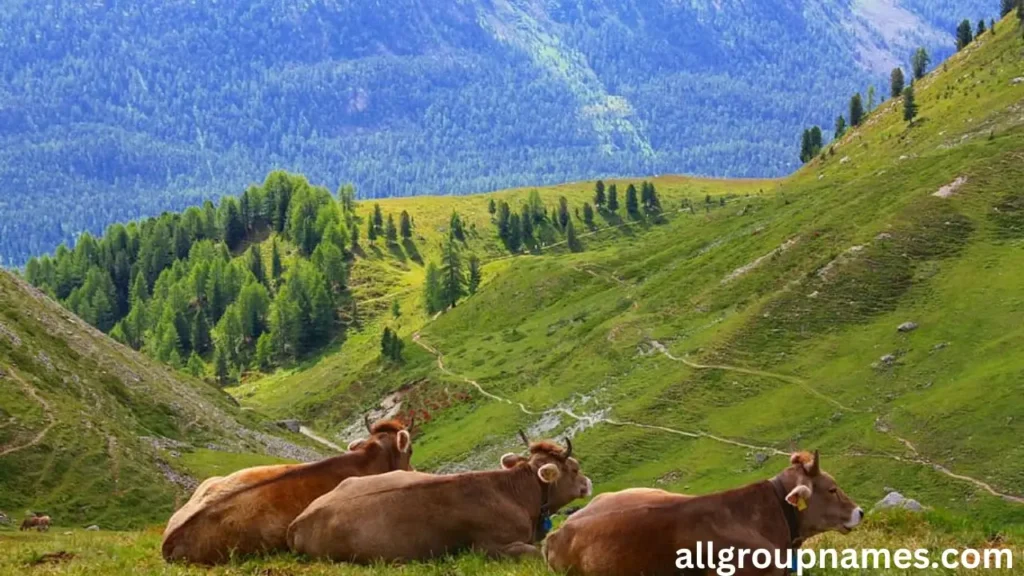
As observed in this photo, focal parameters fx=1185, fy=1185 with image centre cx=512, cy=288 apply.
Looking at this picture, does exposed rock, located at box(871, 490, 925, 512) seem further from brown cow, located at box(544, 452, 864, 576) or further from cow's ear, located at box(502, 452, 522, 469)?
cow's ear, located at box(502, 452, 522, 469)

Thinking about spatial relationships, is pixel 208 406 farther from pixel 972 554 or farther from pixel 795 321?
pixel 972 554

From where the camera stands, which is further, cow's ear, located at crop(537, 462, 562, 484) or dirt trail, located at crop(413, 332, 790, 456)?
dirt trail, located at crop(413, 332, 790, 456)

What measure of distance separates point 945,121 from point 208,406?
4052 inches

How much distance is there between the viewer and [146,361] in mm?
101500

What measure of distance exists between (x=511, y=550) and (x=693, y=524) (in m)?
3.70

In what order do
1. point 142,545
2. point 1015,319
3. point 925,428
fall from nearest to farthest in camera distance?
point 142,545
point 925,428
point 1015,319

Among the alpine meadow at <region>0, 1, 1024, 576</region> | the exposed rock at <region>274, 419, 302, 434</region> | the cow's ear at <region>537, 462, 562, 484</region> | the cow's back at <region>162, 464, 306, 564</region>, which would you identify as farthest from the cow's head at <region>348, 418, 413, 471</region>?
the exposed rock at <region>274, 419, 302, 434</region>

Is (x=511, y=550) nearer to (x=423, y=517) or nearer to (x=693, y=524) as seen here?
(x=423, y=517)

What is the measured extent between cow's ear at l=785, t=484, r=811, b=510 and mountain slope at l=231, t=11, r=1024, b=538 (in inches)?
1818

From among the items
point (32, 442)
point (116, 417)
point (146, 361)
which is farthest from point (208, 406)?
point (32, 442)

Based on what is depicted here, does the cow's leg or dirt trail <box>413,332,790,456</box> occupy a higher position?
the cow's leg

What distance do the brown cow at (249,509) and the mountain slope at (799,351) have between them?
157 feet

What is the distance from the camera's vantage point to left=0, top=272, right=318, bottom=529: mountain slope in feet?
206

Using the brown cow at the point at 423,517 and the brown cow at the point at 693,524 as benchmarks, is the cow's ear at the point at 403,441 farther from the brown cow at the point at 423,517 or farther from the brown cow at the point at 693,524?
the brown cow at the point at 693,524
